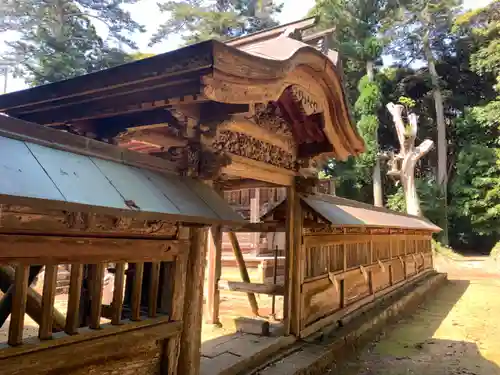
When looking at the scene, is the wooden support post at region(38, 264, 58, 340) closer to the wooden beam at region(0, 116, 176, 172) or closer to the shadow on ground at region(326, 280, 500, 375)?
the wooden beam at region(0, 116, 176, 172)

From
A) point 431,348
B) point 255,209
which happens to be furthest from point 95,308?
point 255,209

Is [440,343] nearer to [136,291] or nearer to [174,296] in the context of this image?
[174,296]

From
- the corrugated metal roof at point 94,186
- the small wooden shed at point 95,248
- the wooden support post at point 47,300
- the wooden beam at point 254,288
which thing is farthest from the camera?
the wooden beam at point 254,288

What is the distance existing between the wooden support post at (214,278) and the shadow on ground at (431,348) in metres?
2.29

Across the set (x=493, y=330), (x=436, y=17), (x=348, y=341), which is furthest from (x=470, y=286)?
(x=436, y=17)

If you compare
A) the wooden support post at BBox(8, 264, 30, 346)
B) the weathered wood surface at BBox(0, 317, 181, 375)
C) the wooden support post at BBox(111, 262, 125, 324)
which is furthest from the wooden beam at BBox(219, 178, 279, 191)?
the wooden support post at BBox(8, 264, 30, 346)

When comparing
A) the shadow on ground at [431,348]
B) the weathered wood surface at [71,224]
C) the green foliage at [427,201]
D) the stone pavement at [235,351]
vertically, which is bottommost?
the shadow on ground at [431,348]

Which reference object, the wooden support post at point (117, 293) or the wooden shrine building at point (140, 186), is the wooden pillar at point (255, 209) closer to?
the wooden shrine building at point (140, 186)

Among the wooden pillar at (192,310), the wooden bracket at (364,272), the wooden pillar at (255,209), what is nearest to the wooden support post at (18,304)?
the wooden pillar at (192,310)

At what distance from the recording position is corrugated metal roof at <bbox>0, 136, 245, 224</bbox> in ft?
8.00

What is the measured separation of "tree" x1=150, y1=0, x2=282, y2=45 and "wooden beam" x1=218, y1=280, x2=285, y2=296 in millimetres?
25112

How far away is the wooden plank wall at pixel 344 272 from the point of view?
23.2 feet

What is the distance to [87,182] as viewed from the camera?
2.93 metres

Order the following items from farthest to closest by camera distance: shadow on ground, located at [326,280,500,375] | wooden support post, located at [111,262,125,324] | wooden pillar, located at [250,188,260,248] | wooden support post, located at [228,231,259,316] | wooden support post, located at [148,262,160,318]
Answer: wooden pillar, located at [250,188,260,248] < wooden support post, located at [228,231,259,316] < shadow on ground, located at [326,280,500,375] < wooden support post, located at [148,262,160,318] < wooden support post, located at [111,262,125,324]
